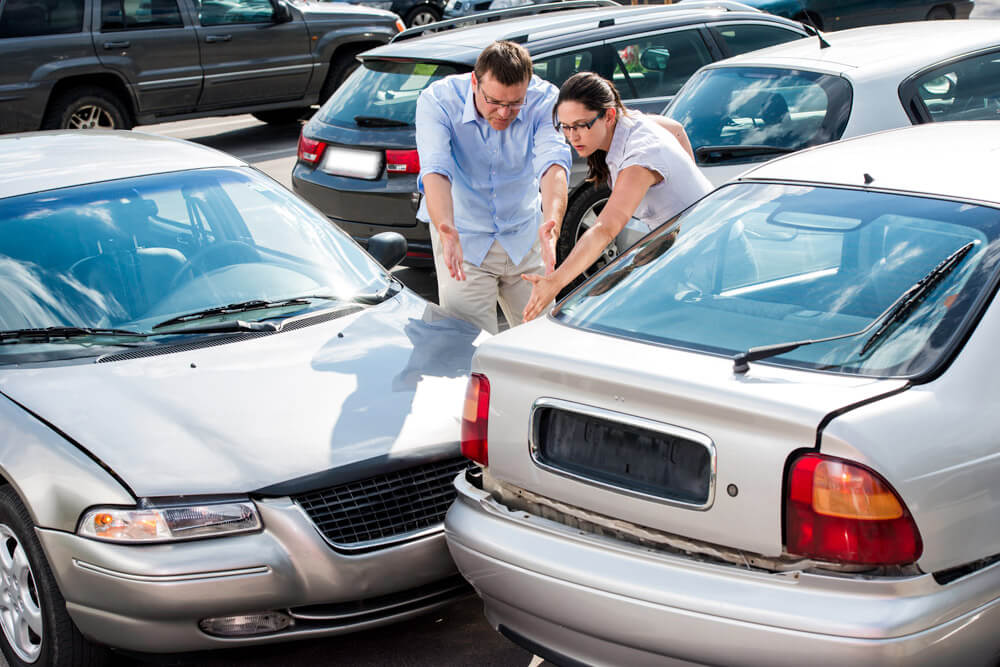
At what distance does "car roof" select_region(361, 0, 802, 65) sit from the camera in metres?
7.70

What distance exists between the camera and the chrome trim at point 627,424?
2699 millimetres

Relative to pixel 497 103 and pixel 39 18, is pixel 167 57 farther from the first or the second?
pixel 497 103

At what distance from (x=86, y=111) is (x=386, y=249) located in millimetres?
8354

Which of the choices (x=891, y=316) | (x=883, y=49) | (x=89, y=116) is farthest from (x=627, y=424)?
(x=89, y=116)

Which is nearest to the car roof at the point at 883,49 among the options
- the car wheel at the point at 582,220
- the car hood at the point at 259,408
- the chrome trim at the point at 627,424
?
the car wheel at the point at 582,220

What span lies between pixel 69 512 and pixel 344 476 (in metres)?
0.78

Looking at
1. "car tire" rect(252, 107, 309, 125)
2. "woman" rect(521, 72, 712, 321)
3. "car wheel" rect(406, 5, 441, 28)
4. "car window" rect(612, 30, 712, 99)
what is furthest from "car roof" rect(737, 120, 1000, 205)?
"car wheel" rect(406, 5, 441, 28)

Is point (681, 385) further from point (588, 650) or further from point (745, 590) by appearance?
point (588, 650)

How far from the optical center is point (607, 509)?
116 inches

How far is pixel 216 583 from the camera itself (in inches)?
129

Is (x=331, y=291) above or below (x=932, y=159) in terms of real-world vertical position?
below

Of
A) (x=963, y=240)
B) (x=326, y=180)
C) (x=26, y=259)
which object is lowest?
(x=326, y=180)

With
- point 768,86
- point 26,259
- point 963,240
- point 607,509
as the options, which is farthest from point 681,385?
point 768,86

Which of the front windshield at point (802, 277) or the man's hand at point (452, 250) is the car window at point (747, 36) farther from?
the front windshield at point (802, 277)
